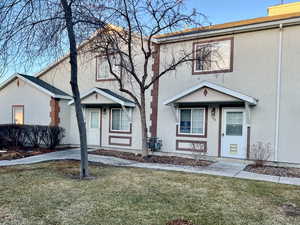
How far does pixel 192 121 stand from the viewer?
433 inches

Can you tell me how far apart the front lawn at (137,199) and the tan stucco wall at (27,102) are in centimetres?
697

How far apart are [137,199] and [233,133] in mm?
6494

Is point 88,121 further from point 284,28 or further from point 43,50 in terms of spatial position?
point 284,28

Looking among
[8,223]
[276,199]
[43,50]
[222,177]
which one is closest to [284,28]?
[222,177]

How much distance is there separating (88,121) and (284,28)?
11.0 meters

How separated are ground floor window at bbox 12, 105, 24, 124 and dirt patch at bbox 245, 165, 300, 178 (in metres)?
13.3

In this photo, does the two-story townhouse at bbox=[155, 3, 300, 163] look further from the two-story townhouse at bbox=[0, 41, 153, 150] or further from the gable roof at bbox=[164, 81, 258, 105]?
the two-story townhouse at bbox=[0, 41, 153, 150]

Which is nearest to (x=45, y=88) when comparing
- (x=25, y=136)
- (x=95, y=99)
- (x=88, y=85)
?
(x=88, y=85)

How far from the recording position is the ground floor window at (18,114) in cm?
1457

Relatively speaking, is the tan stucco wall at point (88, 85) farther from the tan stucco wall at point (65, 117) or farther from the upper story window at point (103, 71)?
the upper story window at point (103, 71)

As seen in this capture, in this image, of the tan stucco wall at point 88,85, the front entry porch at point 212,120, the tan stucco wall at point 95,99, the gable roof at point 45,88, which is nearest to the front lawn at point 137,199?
the front entry porch at point 212,120

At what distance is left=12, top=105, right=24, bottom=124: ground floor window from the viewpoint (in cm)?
1457

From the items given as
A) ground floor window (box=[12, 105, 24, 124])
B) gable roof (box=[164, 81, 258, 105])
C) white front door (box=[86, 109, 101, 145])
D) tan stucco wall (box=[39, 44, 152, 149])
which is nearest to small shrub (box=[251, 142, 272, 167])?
gable roof (box=[164, 81, 258, 105])

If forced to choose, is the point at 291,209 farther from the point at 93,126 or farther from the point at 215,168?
the point at 93,126
